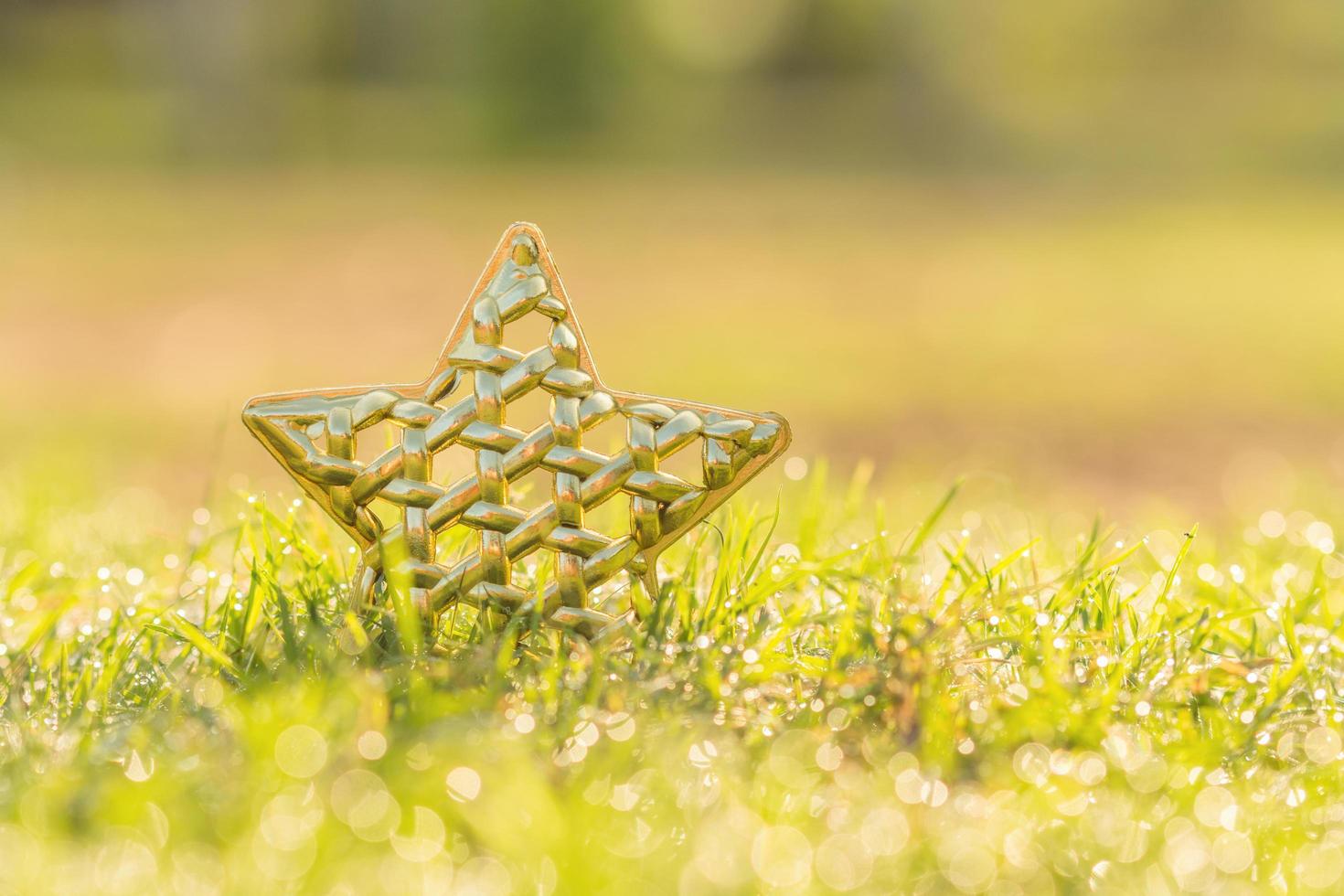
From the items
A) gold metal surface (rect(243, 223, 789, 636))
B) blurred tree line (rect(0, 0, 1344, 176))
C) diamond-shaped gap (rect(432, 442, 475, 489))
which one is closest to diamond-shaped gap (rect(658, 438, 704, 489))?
diamond-shaped gap (rect(432, 442, 475, 489))

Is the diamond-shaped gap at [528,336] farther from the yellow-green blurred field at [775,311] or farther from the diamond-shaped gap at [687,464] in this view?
the diamond-shaped gap at [687,464]

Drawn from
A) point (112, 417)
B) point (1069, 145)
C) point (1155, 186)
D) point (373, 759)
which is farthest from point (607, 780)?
point (1069, 145)

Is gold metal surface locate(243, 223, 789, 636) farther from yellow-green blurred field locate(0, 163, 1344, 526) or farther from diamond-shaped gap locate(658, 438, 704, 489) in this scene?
diamond-shaped gap locate(658, 438, 704, 489)

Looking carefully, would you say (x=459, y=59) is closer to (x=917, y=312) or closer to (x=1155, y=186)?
(x=1155, y=186)

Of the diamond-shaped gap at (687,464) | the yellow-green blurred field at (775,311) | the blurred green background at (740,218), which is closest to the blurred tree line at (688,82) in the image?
the blurred green background at (740,218)

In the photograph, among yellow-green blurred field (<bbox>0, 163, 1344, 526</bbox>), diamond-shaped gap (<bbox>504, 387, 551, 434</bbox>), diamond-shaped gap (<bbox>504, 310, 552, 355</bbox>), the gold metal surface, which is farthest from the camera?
diamond-shaped gap (<bbox>504, 310, 552, 355</bbox>)
